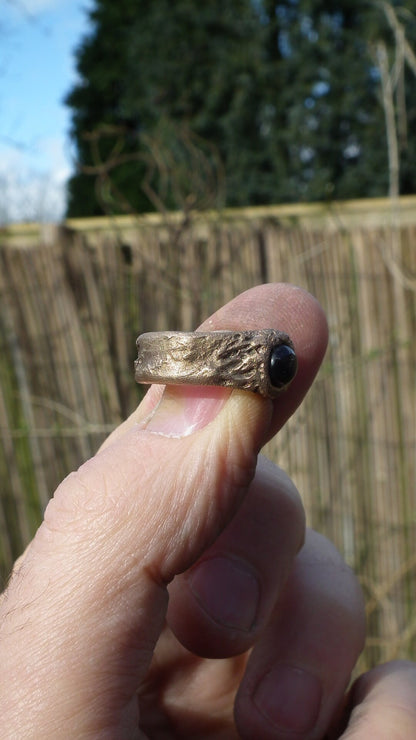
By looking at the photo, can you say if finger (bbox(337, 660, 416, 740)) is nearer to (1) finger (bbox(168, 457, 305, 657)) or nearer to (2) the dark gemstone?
(1) finger (bbox(168, 457, 305, 657))

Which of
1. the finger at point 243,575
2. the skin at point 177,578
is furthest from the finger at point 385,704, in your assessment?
the finger at point 243,575

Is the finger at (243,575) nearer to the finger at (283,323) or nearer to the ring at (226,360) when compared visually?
the finger at (283,323)

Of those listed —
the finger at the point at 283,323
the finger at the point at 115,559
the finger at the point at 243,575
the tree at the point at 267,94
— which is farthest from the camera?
the tree at the point at 267,94

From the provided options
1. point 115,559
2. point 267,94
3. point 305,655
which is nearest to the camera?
point 115,559

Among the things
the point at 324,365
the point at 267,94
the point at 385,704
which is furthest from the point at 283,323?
the point at 267,94

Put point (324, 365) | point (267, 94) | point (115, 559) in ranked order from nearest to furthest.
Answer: point (115, 559) < point (324, 365) < point (267, 94)

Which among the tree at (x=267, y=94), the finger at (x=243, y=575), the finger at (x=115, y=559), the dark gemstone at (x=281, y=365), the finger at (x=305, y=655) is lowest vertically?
the finger at (x=305, y=655)

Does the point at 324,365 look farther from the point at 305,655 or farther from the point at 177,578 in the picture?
the point at 177,578
